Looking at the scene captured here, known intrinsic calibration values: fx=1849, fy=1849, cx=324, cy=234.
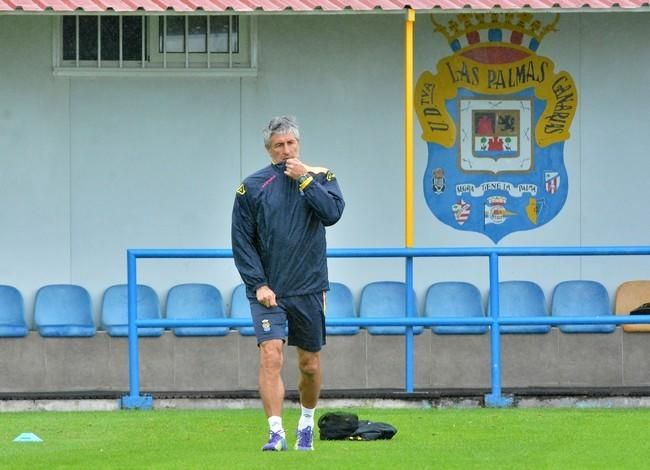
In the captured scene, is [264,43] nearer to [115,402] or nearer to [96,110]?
[96,110]

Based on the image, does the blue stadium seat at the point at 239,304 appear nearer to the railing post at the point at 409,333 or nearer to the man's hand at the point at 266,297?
the railing post at the point at 409,333

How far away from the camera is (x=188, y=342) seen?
14.9 m

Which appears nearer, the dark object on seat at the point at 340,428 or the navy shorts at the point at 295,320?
the navy shorts at the point at 295,320

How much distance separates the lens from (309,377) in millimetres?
10320

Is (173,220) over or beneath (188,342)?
over

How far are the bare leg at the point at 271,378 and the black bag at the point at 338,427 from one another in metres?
0.89

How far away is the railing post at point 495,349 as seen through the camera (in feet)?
44.3

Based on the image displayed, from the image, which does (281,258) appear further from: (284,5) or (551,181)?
(551,181)

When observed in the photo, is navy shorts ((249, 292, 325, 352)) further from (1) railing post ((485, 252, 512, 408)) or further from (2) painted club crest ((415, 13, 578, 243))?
(2) painted club crest ((415, 13, 578, 243))

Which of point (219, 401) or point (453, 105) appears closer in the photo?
point (219, 401)

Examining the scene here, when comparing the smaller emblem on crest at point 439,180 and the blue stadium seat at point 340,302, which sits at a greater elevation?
the smaller emblem on crest at point 439,180

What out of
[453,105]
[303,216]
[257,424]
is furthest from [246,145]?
[303,216]

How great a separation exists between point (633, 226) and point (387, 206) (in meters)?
2.13

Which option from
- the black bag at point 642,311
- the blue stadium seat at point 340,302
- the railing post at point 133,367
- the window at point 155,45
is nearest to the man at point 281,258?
the railing post at point 133,367
